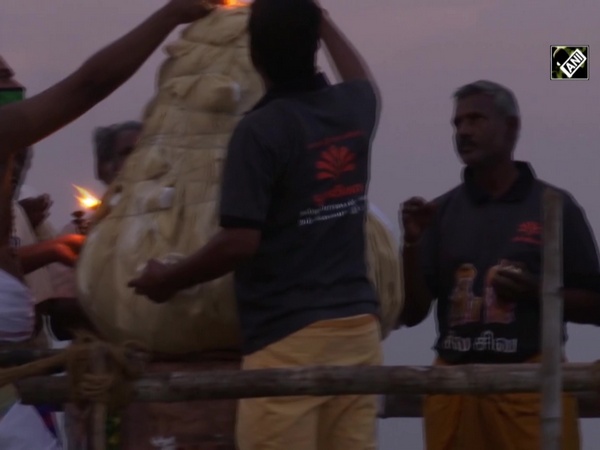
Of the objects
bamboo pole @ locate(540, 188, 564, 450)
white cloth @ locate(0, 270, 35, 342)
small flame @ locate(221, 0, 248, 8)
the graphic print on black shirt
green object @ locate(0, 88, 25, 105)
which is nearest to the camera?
bamboo pole @ locate(540, 188, 564, 450)

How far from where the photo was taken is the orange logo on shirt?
2941mm

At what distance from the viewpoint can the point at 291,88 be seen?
9.83 ft

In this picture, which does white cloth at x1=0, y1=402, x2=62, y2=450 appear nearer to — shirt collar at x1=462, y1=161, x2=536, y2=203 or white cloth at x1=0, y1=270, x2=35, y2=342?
white cloth at x1=0, y1=270, x2=35, y2=342

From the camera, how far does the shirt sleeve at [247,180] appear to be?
2.85 metres

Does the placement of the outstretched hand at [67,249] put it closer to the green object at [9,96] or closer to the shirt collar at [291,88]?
the green object at [9,96]

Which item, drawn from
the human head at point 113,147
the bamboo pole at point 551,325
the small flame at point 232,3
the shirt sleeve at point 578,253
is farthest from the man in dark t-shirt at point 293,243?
the human head at point 113,147

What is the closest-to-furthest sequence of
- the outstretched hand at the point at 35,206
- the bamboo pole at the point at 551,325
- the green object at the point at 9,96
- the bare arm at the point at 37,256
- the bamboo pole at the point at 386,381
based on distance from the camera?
1. the bamboo pole at the point at 551,325
2. the bamboo pole at the point at 386,381
3. the green object at the point at 9,96
4. the bare arm at the point at 37,256
5. the outstretched hand at the point at 35,206

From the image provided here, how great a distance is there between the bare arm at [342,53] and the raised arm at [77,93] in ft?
1.28

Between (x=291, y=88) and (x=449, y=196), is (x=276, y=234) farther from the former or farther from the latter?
(x=449, y=196)

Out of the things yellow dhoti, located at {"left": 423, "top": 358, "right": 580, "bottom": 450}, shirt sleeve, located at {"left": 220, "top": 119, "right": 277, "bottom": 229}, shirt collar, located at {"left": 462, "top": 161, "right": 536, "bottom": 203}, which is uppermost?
shirt collar, located at {"left": 462, "top": 161, "right": 536, "bottom": 203}

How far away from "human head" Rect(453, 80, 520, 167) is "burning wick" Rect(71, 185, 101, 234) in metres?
1.02

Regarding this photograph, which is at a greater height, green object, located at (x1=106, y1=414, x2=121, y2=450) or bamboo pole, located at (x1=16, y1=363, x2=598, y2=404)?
bamboo pole, located at (x1=16, y1=363, x2=598, y2=404)

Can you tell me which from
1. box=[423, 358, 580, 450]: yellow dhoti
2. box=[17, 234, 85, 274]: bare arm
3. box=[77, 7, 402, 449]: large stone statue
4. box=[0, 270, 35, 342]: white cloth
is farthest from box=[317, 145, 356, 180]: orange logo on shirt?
box=[423, 358, 580, 450]: yellow dhoti

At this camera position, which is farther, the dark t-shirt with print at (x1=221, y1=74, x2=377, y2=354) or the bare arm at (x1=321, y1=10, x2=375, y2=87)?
the bare arm at (x1=321, y1=10, x2=375, y2=87)
